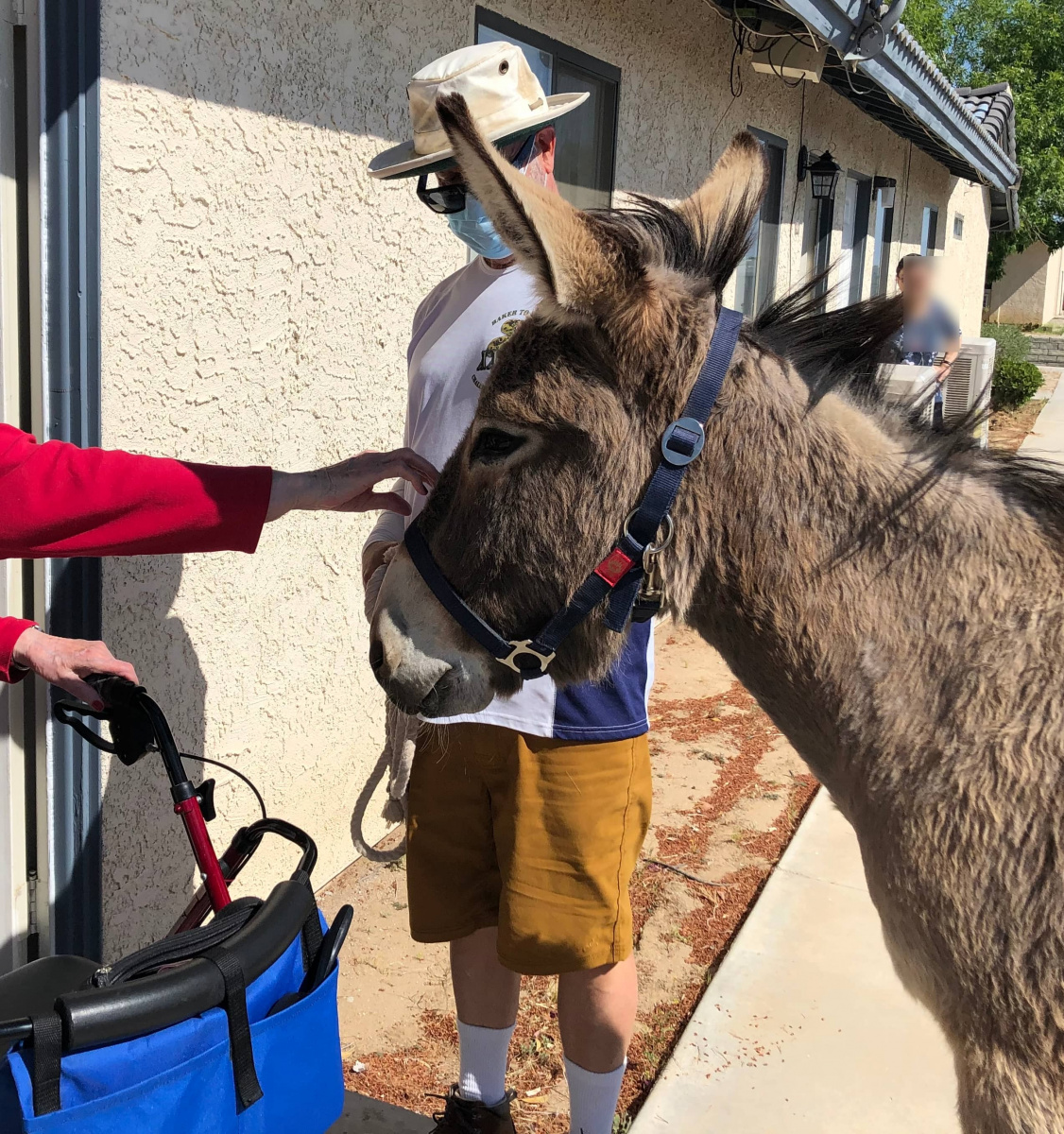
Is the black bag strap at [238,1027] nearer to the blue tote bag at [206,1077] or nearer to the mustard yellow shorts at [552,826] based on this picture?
the blue tote bag at [206,1077]

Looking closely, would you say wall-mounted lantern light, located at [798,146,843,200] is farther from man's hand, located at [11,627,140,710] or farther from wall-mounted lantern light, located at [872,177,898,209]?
→ man's hand, located at [11,627,140,710]

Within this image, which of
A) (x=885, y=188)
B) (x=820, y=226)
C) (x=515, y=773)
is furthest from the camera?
(x=885, y=188)

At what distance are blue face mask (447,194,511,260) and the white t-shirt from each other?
4 cm

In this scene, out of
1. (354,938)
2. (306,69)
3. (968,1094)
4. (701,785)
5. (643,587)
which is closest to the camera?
(968,1094)

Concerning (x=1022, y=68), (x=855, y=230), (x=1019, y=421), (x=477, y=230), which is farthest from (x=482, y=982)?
(x=1022, y=68)

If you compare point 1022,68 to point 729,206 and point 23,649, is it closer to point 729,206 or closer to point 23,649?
point 729,206

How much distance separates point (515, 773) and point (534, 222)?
3.87ft

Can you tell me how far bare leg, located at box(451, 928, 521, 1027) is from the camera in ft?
7.95

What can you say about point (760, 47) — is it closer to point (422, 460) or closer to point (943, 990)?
point (422, 460)

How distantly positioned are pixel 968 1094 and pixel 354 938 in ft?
8.13

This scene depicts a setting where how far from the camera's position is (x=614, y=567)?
1.69 metres

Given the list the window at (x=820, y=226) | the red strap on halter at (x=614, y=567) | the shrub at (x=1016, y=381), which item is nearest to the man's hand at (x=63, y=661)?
the red strap on halter at (x=614, y=567)

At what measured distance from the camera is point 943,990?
1.56 meters

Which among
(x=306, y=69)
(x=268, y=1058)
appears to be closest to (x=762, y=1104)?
(x=268, y=1058)
